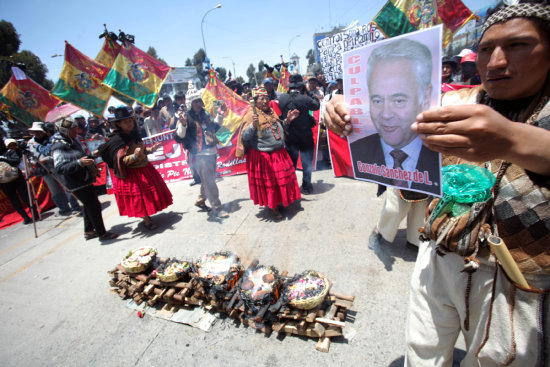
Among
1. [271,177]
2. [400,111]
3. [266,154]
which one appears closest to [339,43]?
[266,154]

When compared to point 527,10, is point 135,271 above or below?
below

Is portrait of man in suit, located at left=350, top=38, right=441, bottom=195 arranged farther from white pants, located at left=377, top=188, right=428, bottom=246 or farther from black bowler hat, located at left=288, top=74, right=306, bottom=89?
black bowler hat, located at left=288, top=74, right=306, bottom=89

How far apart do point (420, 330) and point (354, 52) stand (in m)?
1.36

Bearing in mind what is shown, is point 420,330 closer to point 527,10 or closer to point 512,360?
point 512,360

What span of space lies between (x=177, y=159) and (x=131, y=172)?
9.51 feet

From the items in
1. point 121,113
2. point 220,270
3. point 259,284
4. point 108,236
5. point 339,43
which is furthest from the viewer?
point 339,43

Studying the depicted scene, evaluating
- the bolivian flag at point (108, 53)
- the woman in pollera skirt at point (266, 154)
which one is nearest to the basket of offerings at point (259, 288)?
the woman in pollera skirt at point (266, 154)

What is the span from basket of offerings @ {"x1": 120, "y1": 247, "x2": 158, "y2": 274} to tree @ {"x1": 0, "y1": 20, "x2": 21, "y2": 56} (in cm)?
3621

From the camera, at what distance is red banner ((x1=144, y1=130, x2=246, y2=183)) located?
7.10m

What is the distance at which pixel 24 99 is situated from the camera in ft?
26.5

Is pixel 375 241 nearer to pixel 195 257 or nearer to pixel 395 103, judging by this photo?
pixel 195 257

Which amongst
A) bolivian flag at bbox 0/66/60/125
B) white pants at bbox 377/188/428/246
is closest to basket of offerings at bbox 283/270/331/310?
white pants at bbox 377/188/428/246

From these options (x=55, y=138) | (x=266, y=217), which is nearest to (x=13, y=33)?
(x=55, y=138)

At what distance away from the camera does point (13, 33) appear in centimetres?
2678
